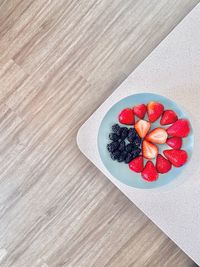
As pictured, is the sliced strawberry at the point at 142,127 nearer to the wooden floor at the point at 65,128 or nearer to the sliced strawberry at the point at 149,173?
the sliced strawberry at the point at 149,173

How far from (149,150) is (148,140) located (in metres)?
0.03

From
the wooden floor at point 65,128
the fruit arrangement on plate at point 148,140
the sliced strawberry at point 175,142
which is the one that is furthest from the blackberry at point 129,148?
the wooden floor at point 65,128

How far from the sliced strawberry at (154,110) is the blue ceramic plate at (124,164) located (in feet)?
0.06

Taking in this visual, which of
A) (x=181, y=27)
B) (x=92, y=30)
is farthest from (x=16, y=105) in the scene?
(x=181, y=27)

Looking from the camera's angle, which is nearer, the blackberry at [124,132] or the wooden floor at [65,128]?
the blackberry at [124,132]

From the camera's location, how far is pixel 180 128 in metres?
1.08

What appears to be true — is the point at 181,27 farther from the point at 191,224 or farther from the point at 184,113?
the point at 191,224

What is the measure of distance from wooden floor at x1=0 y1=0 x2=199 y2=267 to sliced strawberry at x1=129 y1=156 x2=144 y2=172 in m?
0.20

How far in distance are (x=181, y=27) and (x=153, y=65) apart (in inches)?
5.0

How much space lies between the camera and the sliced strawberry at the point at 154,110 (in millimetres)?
1094

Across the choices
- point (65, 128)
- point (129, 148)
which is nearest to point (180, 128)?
point (129, 148)

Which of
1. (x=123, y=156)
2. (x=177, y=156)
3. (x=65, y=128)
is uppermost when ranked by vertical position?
(x=177, y=156)

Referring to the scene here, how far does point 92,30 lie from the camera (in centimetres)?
133

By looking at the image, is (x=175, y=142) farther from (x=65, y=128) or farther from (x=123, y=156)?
(x=65, y=128)
